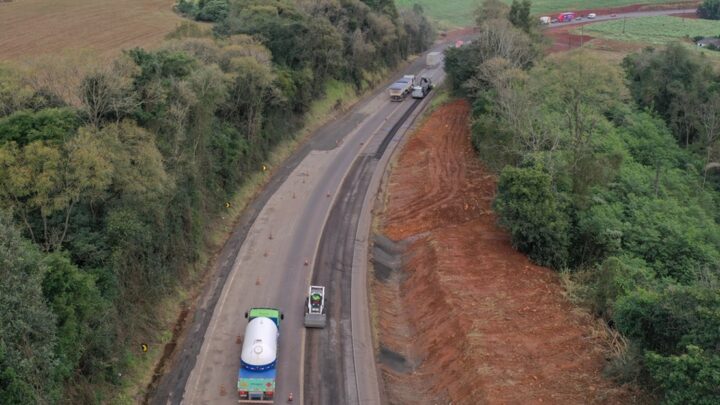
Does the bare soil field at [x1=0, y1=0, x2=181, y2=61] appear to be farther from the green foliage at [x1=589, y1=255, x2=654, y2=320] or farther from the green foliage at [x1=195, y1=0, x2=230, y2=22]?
the green foliage at [x1=589, y1=255, x2=654, y2=320]

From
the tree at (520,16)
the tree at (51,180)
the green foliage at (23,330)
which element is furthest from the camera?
the tree at (520,16)

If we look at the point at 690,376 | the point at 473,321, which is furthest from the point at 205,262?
the point at 690,376

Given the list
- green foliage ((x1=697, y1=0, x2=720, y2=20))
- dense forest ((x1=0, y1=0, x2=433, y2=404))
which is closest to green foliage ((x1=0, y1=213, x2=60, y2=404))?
dense forest ((x1=0, y1=0, x2=433, y2=404))

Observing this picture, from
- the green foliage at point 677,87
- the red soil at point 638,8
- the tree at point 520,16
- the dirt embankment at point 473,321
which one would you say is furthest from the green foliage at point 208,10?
the red soil at point 638,8

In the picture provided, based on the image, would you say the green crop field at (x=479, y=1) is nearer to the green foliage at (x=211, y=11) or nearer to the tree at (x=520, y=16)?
the tree at (x=520, y=16)

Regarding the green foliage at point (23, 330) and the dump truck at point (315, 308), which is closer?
the green foliage at point (23, 330)
